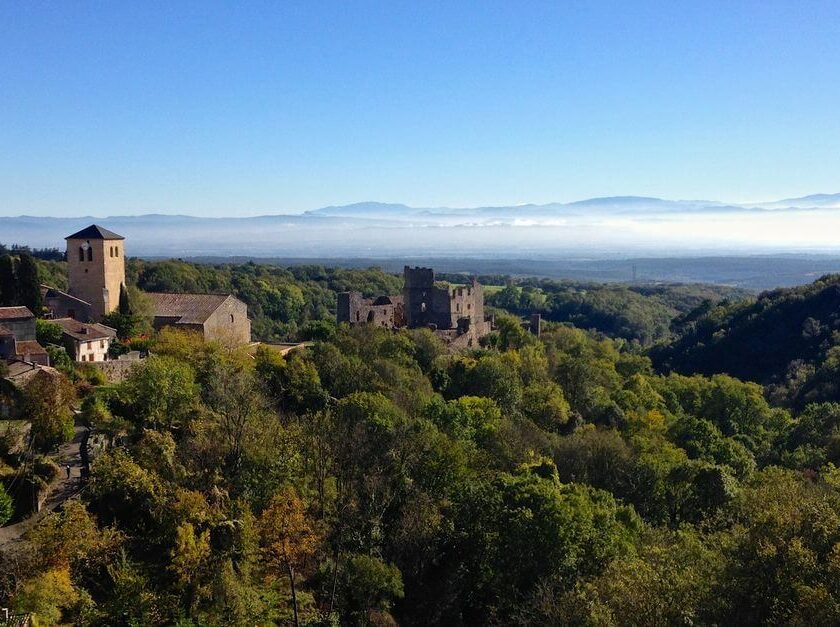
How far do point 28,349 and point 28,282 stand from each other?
20.5 ft

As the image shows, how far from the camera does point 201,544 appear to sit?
15344 millimetres

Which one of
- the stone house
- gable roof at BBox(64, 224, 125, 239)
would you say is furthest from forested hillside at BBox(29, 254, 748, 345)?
gable roof at BBox(64, 224, 125, 239)

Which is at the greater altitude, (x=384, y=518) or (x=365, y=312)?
(x=365, y=312)

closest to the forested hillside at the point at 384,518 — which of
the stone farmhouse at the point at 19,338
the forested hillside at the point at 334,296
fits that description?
the stone farmhouse at the point at 19,338

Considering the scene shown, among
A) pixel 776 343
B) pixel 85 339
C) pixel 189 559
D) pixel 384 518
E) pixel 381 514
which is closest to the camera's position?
pixel 189 559

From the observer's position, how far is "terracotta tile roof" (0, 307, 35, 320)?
25391 mm

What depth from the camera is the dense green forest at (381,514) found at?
1426cm

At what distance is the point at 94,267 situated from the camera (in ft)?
106

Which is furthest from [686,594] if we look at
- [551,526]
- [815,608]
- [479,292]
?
[479,292]

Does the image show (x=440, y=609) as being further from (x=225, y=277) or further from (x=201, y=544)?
(x=225, y=277)

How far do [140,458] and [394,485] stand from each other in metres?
6.80

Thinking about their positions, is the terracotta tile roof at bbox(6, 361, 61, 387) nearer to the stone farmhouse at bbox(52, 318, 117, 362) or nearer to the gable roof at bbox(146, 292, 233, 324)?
the stone farmhouse at bbox(52, 318, 117, 362)

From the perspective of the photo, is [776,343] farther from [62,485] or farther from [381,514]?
[62,485]

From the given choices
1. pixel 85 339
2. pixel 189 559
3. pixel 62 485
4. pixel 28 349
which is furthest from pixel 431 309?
pixel 189 559
